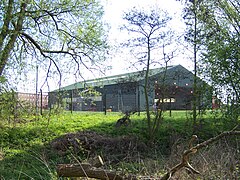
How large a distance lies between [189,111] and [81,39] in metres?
4.53

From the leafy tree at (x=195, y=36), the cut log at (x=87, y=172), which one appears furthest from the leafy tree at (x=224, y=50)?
the cut log at (x=87, y=172)

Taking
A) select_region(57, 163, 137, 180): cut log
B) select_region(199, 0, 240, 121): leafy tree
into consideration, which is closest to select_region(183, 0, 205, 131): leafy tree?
select_region(199, 0, 240, 121): leafy tree

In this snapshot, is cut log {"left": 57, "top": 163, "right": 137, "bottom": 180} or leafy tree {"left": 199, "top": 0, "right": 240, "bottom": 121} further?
leafy tree {"left": 199, "top": 0, "right": 240, "bottom": 121}

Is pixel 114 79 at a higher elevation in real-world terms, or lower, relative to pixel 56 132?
higher

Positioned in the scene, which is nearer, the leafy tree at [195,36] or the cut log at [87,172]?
the cut log at [87,172]

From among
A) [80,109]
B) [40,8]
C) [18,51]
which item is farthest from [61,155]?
[80,109]

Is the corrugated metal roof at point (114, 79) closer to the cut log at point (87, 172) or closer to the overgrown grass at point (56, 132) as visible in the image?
the overgrown grass at point (56, 132)

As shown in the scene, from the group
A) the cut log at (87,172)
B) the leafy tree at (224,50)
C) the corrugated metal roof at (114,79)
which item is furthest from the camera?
the corrugated metal roof at (114,79)

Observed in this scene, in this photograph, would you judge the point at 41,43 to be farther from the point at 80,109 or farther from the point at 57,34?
the point at 80,109

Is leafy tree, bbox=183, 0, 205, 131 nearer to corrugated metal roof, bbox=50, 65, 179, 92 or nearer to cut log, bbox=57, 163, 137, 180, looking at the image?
corrugated metal roof, bbox=50, 65, 179, 92

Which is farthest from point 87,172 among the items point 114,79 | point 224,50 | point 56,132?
point 56,132

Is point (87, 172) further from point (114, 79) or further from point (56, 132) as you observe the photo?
point (56, 132)

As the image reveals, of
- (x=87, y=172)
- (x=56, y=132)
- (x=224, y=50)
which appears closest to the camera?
(x=87, y=172)

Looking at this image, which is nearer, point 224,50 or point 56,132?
point 224,50
